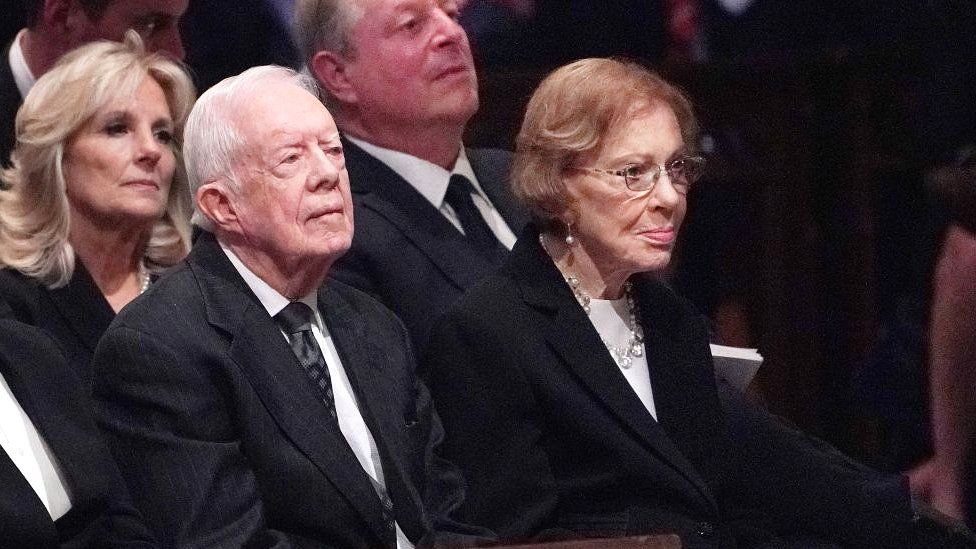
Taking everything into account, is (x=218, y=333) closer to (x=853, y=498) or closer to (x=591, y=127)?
(x=591, y=127)

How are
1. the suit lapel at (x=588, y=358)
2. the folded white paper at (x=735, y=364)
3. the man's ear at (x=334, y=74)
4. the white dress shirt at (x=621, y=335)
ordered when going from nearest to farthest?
the suit lapel at (x=588, y=358), the white dress shirt at (x=621, y=335), the folded white paper at (x=735, y=364), the man's ear at (x=334, y=74)

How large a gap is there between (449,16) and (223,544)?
1.31 meters

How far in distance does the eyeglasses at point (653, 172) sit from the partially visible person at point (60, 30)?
109 centimetres

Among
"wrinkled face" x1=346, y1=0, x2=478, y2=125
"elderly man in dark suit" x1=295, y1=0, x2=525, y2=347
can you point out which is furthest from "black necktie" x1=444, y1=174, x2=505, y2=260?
"wrinkled face" x1=346, y1=0, x2=478, y2=125

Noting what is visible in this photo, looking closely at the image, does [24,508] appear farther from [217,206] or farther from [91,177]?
[91,177]

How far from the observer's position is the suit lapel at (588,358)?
2.36m

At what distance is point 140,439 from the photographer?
6.85ft

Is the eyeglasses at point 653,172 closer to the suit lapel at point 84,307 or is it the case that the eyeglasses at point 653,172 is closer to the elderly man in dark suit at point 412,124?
the elderly man in dark suit at point 412,124

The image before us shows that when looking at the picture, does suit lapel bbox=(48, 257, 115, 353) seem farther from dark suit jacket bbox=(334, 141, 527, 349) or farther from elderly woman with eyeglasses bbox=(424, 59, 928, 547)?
elderly woman with eyeglasses bbox=(424, 59, 928, 547)

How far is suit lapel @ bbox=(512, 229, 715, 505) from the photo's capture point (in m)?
2.36

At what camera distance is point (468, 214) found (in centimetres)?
292

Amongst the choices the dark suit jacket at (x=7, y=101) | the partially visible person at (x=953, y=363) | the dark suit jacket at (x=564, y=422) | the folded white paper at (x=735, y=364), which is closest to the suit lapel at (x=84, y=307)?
the dark suit jacket at (x=7, y=101)

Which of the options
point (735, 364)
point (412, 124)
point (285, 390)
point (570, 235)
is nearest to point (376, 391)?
point (285, 390)

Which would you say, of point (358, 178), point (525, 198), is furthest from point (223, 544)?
point (358, 178)
